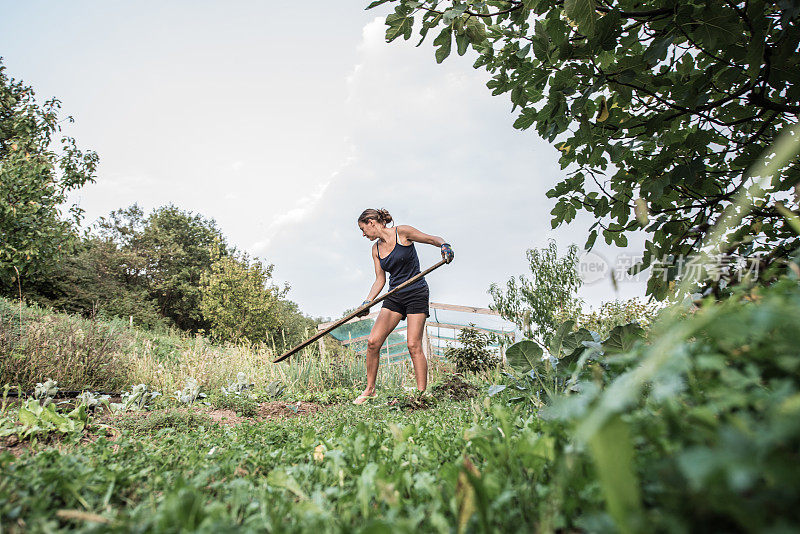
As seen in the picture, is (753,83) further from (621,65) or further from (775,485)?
(775,485)

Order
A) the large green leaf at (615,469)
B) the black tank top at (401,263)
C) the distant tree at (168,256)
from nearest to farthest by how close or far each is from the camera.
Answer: the large green leaf at (615,469) < the black tank top at (401,263) < the distant tree at (168,256)

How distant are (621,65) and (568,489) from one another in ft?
5.62

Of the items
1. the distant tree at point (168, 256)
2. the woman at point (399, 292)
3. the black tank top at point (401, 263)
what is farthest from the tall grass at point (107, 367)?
the distant tree at point (168, 256)

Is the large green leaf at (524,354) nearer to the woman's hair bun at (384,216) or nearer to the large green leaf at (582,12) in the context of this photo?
the large green leaf at (582,12)

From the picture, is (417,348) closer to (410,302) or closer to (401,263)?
(410,302)

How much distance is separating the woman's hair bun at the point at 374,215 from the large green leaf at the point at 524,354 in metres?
3.87

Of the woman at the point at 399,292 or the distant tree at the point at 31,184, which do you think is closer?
the woman at the point at 399,292

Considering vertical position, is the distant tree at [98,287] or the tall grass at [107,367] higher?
the distant tree at [98,287]

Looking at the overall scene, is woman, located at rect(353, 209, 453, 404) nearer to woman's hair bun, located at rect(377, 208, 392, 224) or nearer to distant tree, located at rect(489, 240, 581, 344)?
woman's hair bun, located at rect(377, 208, 392, 224)

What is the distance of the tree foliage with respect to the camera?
1512 millimetres

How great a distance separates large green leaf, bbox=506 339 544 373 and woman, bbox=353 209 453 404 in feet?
9.92

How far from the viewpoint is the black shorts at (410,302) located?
16.7ft

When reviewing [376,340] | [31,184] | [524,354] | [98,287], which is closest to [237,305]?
[98,287]

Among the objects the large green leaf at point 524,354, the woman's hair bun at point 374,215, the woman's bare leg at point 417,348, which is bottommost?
the large green leaf at point 524,354
